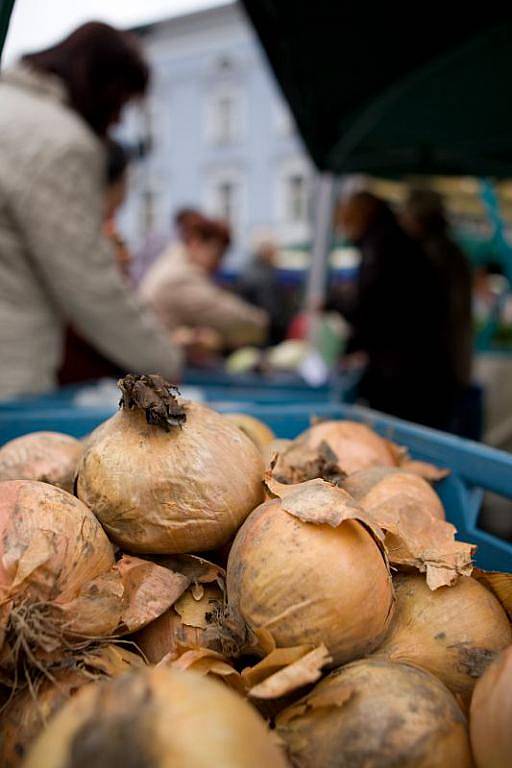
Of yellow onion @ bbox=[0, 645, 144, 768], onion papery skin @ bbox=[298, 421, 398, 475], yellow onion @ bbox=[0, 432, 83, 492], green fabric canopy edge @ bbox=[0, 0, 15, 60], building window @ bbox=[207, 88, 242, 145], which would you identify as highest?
building window @ bbox=[207, 88, 242, 145]

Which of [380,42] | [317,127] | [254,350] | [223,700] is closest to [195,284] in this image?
[254,350]

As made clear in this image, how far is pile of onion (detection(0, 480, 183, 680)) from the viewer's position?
2.71 feet

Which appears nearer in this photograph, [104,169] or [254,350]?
[104,169]

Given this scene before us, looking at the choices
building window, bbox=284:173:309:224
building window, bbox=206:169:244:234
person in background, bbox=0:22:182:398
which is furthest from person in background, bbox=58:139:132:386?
building window, bbox=206:169:244:234

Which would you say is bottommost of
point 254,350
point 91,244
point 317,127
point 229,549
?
point 254,350

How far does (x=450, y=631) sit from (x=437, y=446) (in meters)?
0.70

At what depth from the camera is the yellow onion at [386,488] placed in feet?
3.83

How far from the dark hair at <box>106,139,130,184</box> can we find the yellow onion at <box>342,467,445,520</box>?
203 centimetres

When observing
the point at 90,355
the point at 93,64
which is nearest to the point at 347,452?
the point at 93,64

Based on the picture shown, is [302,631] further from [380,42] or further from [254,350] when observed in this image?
[254,350]

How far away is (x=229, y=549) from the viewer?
1063mm

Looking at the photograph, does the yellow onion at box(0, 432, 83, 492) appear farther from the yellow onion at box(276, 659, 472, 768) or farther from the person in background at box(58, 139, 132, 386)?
the person in background at box(58, 139, 132, 386)

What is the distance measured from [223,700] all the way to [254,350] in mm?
4585

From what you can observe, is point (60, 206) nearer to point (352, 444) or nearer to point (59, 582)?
point (352, 444)
